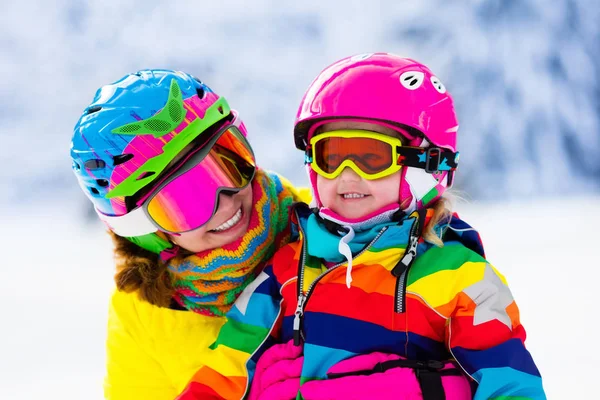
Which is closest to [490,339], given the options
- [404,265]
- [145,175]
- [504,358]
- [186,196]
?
[504,358]

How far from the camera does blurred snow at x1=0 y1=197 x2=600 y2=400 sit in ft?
11.2

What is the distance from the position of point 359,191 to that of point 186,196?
585 mm

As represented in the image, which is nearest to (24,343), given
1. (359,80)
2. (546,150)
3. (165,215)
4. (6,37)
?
(165,215)

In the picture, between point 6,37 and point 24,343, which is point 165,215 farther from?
point 6,37

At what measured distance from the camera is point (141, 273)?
2.46m

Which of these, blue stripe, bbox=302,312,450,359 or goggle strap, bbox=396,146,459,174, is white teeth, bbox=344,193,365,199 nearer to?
goggle strap, bbox=396,146,459,174

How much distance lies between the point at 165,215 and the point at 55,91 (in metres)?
4.82

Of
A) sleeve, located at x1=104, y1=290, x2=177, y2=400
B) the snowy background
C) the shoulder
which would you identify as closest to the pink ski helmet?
the shoulder

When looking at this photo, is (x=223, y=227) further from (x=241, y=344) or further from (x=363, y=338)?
(x=363, y=338)

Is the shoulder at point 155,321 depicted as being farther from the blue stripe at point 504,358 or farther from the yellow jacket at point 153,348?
the blue stripe at point 504,358

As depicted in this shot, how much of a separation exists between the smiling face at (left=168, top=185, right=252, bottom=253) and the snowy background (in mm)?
1845

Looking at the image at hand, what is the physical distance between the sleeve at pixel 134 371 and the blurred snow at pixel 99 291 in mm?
1007

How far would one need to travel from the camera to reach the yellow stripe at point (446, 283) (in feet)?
6.35

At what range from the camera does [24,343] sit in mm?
4109
